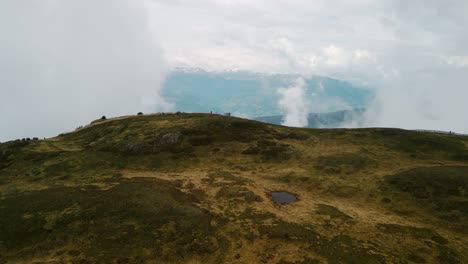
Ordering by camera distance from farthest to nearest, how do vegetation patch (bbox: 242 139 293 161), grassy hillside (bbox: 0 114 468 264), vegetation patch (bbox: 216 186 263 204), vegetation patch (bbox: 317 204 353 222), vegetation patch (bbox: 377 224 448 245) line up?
vegetation patch (bbox: 242 139 293 161) < vegetation patch (bbox: 216 186 263 204) < vegetation patch (bbox: 317 204 353 222) < vegetation patch (bbox: 377 224 448 245) < grassy hillside (bbox: 0 114 468 264)

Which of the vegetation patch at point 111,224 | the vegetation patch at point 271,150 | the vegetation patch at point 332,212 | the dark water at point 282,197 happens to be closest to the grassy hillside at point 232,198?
the vegetation patch at point 111,224

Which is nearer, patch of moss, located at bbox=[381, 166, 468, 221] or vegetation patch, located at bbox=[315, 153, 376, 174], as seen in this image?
patch of moss, located at bbox=[381, 166, 468, 221]

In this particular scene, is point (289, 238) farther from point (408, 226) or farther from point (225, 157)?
point (225, 157)

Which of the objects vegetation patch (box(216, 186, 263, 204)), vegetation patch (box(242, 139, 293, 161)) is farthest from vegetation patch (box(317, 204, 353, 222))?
vegetation patch (box(242, 139, 293, 161))

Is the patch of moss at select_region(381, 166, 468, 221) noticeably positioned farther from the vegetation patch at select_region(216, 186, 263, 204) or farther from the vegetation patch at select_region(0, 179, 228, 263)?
the vegetation patch at select_region(0, 179, 228, 263)

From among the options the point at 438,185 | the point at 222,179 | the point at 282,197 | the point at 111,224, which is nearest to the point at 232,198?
the point at 282,197

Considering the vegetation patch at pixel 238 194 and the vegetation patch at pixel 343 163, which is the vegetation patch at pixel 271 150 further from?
the vegetation patch at pixel 238 194

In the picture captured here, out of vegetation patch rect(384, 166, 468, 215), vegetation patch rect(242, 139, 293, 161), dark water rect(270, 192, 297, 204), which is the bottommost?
dark water rect(270, 192, 297, 204)
